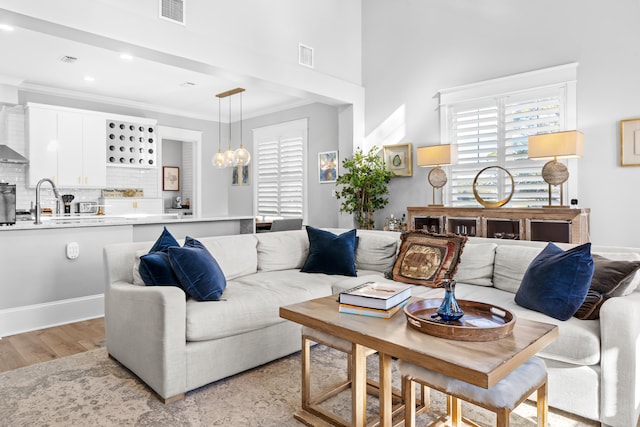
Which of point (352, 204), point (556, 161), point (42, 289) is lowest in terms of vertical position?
point (42, 289)

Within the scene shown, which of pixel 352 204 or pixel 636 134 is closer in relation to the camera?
pixel 636 134

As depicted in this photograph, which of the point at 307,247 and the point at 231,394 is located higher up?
the point at 307,247

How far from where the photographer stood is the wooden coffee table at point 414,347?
137 cm

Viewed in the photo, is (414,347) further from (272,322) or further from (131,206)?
(131,206)

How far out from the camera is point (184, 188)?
9.84m

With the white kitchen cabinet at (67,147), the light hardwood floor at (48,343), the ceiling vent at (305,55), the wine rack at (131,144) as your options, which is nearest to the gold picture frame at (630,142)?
the ceiling vent at (305,55)

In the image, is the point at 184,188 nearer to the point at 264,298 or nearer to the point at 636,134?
the point at 264,298

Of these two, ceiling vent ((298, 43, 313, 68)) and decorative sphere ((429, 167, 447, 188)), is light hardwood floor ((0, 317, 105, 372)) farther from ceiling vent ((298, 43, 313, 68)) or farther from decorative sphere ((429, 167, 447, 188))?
decorative sphere ((429, 167, 447, 188))

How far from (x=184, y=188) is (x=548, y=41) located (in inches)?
315

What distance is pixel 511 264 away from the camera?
9.38ft

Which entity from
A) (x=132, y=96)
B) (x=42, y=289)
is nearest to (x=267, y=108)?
(x=132, y=96)

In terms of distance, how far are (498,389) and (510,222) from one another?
9.79 feet

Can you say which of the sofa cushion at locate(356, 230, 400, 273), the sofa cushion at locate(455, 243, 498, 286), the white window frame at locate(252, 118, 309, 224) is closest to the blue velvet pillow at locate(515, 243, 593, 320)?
the sofa cushion at locate(455, 243, 498, 286)

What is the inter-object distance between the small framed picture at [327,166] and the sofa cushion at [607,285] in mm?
4367
